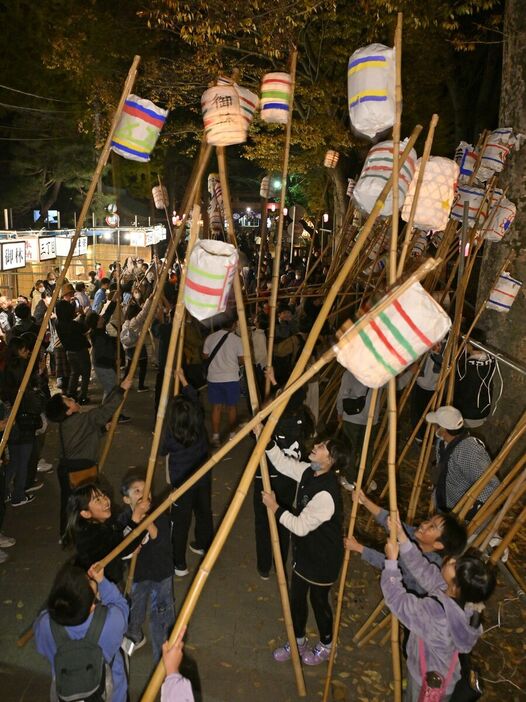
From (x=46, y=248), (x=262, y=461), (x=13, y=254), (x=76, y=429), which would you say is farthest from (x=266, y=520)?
(x=46, y=248)

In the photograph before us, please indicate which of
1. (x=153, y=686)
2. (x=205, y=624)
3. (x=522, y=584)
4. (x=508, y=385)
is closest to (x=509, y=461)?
(x=508, y=385)

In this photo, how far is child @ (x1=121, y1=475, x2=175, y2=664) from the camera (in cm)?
397

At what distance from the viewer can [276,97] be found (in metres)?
4.98

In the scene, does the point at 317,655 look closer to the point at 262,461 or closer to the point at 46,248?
the point at 262,461

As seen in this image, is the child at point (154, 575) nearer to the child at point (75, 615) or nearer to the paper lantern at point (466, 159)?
the child at point (75, 615)

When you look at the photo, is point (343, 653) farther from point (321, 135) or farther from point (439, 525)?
point (321, 135)

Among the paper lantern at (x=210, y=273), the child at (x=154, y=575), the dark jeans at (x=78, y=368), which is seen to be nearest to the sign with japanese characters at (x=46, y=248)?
the dark jeans at (x=78, y=368)

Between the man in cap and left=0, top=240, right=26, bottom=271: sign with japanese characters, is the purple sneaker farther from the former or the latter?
left=0, top=240, right=26, bottom=271: sign with japanese characters

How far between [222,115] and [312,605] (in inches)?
143

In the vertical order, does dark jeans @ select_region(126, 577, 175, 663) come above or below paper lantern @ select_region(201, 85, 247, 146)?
below

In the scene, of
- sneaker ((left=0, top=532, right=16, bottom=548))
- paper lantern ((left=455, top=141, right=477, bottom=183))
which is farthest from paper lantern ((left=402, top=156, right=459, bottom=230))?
sneaker ((left=0, top=532, right=16, bottom=548))

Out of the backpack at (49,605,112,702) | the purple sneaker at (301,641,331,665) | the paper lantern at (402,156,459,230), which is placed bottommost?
the purple sneaker at (301,641,331,665)

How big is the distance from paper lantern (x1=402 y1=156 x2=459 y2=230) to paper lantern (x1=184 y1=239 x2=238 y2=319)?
1.66 metres

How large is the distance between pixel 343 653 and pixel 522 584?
185 cm
